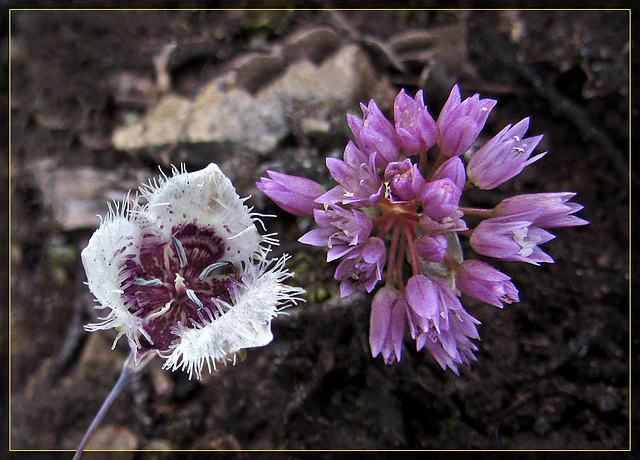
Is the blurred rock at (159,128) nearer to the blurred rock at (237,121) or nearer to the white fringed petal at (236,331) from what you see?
the blurred rock at (237,121)

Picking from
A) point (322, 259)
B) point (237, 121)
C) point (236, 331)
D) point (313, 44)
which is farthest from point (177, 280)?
point (313, 44)

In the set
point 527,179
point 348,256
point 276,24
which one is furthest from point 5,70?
point 527,179

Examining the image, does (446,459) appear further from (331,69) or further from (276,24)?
(276,24)

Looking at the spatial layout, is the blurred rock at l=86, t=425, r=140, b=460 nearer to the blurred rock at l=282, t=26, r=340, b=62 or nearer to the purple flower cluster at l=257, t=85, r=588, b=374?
the purple flower cluster at l=257, t=85, r=588, b=374

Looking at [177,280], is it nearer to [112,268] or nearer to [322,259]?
[112,268]

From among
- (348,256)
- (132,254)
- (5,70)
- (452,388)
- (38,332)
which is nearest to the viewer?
(348,256)

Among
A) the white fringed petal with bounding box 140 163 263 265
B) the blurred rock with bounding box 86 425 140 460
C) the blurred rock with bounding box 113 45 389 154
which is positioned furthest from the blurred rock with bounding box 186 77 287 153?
the blurred rock with bounding box 86 425 140 460

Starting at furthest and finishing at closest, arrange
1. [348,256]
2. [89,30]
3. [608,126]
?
[89,30] → [608,126] → [348,256]
